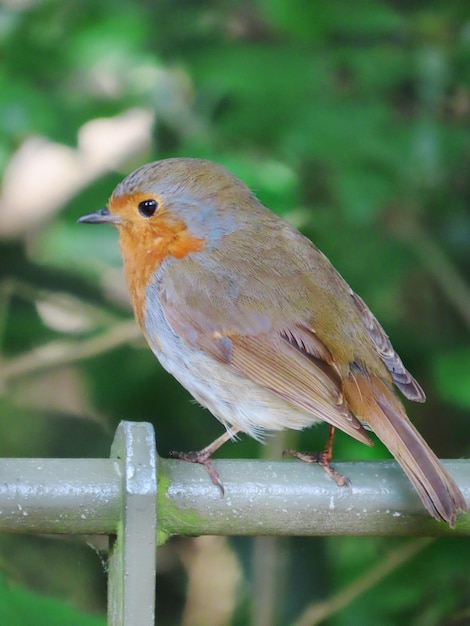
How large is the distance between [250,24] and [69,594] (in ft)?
6.46

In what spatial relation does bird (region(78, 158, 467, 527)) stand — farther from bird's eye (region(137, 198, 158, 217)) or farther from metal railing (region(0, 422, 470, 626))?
metal railing (region(0, 422, 470, 626))

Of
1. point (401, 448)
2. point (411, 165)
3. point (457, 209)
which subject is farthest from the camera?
point (457, 209)

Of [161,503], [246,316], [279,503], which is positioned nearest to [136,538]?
[161,503]

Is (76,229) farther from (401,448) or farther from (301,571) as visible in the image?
(401,448)

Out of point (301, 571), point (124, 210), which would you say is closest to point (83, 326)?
point (124, 210)

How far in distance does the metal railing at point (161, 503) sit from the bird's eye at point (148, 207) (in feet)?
4.39

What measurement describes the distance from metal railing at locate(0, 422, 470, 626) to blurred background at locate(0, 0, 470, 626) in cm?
114

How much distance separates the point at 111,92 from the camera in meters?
3.21

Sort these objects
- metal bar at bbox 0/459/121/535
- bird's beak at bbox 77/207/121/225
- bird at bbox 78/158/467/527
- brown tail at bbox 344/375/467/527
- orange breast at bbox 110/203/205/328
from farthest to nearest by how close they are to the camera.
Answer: bird's beak at bbox 77/207/121/225 → orange breast at bbox 110/203/205/328 → bird at bbox 78/158/467/527 → brown tail at bbox 344/375/467/527 → metal bar at bbox 0/459/121/535

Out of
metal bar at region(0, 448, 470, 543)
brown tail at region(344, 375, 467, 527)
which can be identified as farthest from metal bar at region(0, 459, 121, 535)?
brown tail at region(344, 375, 467, 527)

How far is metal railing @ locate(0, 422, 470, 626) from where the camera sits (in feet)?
4.29

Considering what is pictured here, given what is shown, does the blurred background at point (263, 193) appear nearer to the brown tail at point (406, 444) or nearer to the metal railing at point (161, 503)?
the brown tail at point (406, 444)

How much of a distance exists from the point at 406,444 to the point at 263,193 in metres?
1.14

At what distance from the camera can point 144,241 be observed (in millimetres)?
2695
